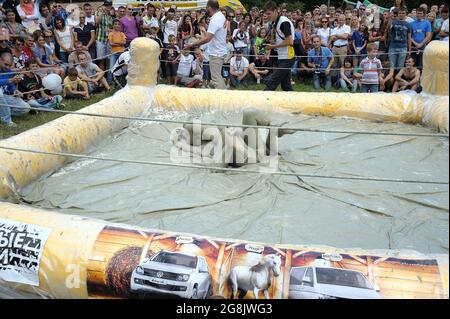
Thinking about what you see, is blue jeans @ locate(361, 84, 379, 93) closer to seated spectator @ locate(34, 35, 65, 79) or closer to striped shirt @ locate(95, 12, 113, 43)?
striped shirt @ locate(95, 12, 113, 43)

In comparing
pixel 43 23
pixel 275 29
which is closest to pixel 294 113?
pixel 275 29

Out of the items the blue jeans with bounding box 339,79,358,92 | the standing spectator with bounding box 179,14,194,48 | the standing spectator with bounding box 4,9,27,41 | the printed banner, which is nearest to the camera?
the printed banner

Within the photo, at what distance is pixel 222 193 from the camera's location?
4207 millimetres

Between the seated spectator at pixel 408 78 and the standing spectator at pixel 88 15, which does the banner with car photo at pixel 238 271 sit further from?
the standing spectator at pixel 88 15

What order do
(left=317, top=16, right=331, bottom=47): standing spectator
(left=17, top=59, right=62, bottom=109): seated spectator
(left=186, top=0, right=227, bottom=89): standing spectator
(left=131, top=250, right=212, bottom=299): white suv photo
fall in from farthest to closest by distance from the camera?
1. (left=317, top=16, right=331, bottom=47): standing spectator
2. (left=17, top=59, right=62, bottom=109): seated spectator
3. (left=186, top=0, right=227, bottom=89): standing spectator
4. (left=131, top=250, right=212, bottom=299): white suv photo

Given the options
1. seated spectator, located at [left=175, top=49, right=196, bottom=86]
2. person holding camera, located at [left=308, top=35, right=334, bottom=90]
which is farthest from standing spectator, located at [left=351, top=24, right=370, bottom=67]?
seated spectator, located at [left=175, top=49, right=196, bottom=86]

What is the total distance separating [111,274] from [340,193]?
215cm

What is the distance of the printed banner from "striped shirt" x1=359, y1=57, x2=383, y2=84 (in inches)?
252

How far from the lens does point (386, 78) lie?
8.25m

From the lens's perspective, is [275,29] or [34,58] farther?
[34,58]

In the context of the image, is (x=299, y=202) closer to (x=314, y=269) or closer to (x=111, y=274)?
(x=314, y=269)

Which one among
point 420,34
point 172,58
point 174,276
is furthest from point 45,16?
point 174,276

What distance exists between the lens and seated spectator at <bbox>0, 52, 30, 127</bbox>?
21.5 feet

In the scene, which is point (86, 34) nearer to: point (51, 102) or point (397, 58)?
point (51, 102)
